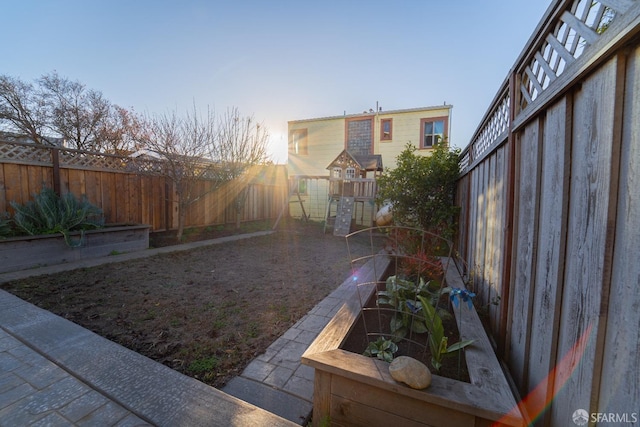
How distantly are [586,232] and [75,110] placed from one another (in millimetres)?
13543

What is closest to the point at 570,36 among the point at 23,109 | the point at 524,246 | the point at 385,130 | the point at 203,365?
the point at 524,246

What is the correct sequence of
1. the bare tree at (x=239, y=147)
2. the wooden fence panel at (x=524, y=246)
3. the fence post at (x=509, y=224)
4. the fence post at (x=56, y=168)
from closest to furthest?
1. the wooden fence panel at (x=524, y=246)
2. the fence post at (x=509, y=224)
3. the fence post at (x=56, y=168)
4. the bare tree at (x=239, y=147)

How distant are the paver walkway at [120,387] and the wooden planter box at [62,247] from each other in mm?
2314

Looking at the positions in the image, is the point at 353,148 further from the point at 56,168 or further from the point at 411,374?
the point at 411,374

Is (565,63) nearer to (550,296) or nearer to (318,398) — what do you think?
(550,296)

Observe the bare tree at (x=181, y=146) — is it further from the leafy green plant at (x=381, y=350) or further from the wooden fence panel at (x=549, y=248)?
the wooden fence panel at (x=549, y=248)

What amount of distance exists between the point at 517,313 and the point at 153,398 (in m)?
2.09

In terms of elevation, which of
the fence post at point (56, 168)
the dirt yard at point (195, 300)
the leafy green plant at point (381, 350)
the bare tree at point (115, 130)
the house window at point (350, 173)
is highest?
the bare tree at point (115, 130)

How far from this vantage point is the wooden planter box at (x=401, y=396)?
1060 mm

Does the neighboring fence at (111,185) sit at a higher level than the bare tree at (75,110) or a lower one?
lower

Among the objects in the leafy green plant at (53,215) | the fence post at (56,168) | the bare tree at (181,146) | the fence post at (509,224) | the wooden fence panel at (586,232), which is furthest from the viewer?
the bare tree at (181,146)

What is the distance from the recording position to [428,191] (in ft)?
15.2

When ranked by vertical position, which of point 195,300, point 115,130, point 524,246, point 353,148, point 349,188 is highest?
point 115,130

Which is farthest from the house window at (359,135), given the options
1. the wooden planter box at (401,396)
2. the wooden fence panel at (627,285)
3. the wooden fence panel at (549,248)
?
the wooden fence panel at (627,285)
